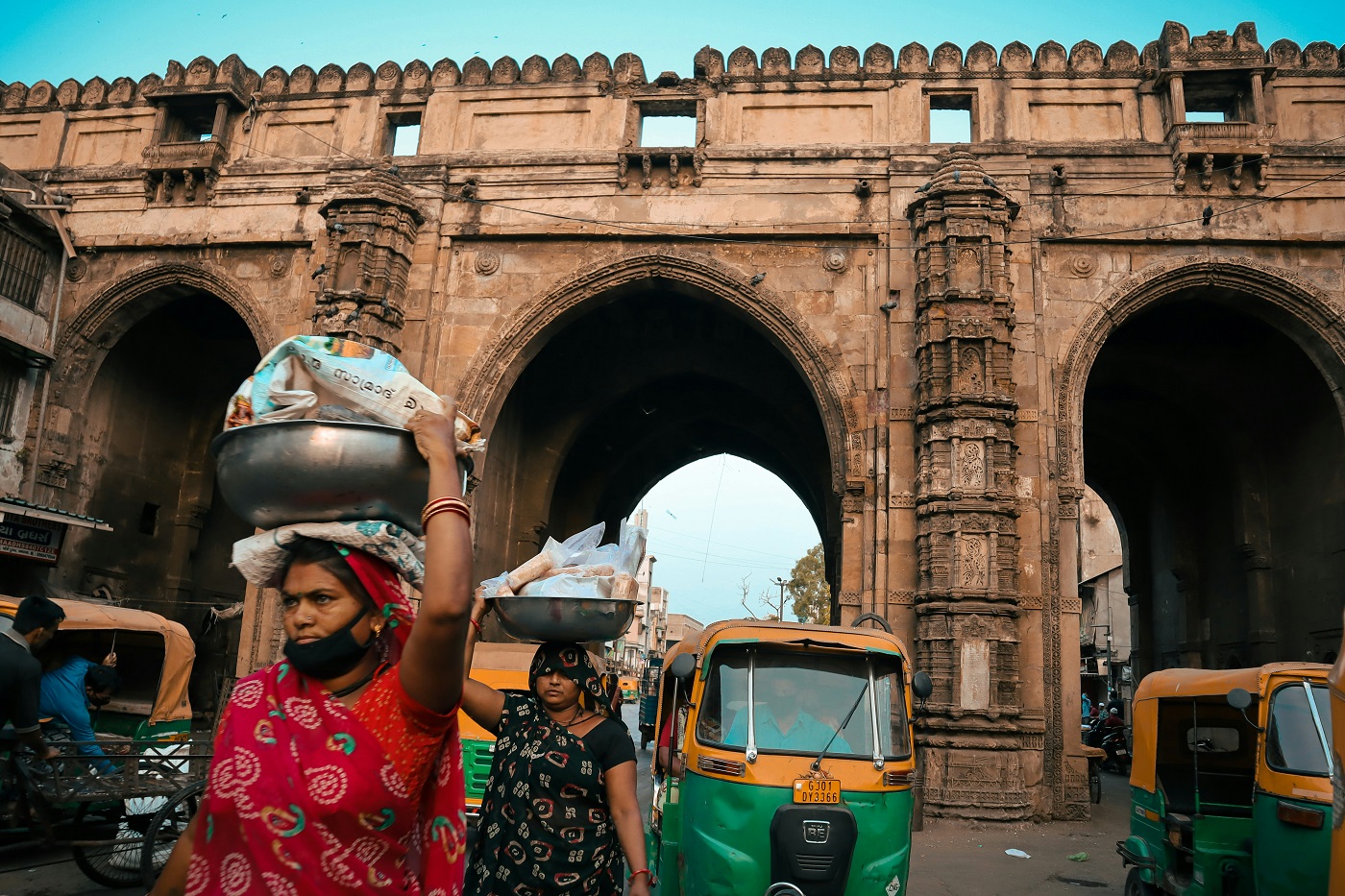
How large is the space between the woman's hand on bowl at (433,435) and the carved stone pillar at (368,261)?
11.9 meters

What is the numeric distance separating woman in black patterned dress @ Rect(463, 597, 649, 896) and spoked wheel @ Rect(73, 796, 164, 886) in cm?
424

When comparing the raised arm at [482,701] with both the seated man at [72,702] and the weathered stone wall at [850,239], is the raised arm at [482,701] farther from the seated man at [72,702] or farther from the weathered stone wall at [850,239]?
the weathered stone wall at [850,239]

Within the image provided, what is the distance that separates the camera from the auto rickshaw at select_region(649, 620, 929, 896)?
17.0 ft

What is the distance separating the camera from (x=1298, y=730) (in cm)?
532

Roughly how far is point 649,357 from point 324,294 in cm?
640

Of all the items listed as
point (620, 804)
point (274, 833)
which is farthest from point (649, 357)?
point (274, 833)

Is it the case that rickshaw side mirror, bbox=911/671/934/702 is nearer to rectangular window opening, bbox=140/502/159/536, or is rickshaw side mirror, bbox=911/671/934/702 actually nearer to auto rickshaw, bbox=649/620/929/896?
auto rickshaw, bbox=649/620/929/896

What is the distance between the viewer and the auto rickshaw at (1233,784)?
504cm

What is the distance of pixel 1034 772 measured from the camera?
36.6ft

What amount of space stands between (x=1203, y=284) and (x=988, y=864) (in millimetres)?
8547

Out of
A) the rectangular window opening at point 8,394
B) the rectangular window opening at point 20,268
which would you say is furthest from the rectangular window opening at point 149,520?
the rectangular window opening at point 20,268

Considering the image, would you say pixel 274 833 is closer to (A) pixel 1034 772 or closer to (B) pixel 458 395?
(A) pixel 1034 772

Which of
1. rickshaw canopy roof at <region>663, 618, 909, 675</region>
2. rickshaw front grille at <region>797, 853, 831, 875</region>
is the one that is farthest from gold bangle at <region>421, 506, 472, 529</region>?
rickshaw canopy roof at <region>663, 618, 909, 675</region>

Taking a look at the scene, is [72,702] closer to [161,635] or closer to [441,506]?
[161,635]
